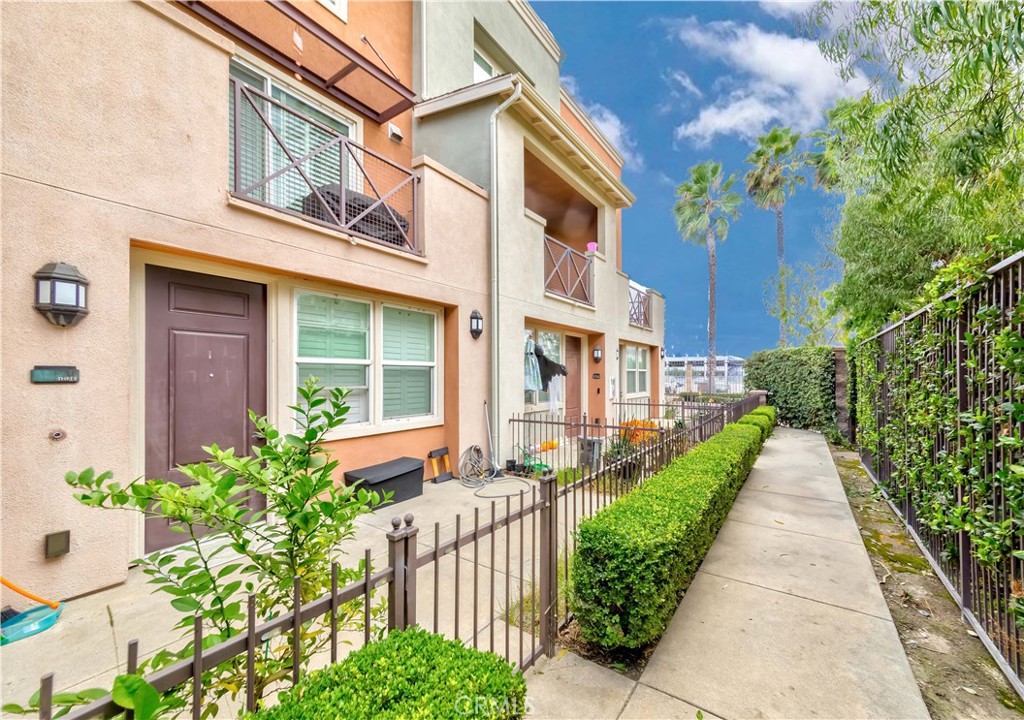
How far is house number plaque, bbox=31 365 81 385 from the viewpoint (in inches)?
118

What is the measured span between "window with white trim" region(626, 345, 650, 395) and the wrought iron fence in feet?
28.8

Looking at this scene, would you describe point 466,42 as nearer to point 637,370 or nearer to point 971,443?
point 971,443

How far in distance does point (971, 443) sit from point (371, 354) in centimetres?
595

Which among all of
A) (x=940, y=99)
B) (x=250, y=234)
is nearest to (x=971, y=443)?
(x=940, y=99)

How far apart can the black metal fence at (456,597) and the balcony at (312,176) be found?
13.0 ft

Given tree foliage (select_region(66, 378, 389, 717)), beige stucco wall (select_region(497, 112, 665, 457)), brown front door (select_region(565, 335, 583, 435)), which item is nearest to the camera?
tree foliage (select_region(66, 378, 389, 717))

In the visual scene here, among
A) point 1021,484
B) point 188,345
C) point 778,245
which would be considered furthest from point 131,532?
point 778,245

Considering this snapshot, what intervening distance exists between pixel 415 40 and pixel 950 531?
9.65 meters

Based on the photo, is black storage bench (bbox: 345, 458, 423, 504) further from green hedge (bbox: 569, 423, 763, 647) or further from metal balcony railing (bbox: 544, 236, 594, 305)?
metal balcony railing (bbox: 544, 236, 594, 305)

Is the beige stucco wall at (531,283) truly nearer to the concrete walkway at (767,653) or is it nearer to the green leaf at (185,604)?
the concrete walkway at (767,653)

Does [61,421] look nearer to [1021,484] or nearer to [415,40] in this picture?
[1021,484]

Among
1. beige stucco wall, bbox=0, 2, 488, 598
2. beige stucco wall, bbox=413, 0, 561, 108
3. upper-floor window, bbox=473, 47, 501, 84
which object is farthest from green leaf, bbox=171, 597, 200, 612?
upper-floor window, bbox=473, 47, 501, 84

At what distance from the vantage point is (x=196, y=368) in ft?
13.8

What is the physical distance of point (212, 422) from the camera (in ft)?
14.1
